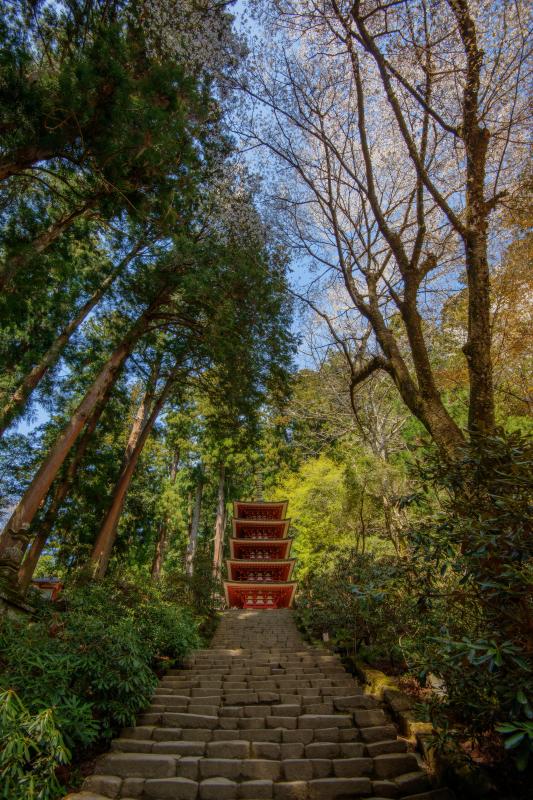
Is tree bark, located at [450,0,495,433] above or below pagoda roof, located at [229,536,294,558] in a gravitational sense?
above

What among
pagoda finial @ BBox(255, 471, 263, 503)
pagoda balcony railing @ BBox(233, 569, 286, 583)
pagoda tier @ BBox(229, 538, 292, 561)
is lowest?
pagoda balcony railing @ BBox(233, 569, 286, 583)

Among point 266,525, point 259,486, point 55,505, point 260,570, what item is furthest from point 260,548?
point 55,505

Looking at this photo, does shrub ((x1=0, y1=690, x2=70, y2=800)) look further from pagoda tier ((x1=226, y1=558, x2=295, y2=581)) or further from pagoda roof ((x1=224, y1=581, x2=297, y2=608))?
pagoda tier ((x1=226, y1=558, x2=295, y2=581))

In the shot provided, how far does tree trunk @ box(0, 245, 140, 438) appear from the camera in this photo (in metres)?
9.40

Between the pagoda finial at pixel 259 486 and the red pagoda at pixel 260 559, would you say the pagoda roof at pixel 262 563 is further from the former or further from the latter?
the pagoda finial at pixel 259 486

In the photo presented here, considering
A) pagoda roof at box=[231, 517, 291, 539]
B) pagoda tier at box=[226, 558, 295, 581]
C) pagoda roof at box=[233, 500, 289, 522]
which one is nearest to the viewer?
pagoda tier at box=[226, 558, 295, 581]

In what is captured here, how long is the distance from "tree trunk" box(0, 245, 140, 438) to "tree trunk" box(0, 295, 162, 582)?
1.50 meters

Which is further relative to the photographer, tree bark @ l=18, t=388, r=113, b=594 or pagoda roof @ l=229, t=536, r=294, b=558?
pagoda roof @ l=229, t=536, r=294, b=558

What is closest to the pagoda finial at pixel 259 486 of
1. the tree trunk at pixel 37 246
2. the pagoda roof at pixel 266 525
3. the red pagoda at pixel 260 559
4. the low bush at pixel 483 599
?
the red pagoda at pixel 260 559

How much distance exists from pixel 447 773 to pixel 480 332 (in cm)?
351

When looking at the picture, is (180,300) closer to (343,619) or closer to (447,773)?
(343,619)

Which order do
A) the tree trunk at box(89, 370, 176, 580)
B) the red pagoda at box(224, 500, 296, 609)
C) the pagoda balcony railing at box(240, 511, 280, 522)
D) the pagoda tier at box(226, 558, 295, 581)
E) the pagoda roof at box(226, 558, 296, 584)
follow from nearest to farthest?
1. the tree trunk at box(89, 370, 176, 580)
2. the red pagoda at box(224, 500, 296, 609)
3. the pagoda roof at box(226, 558, 296, 584)
4. the pagoda tier at box(226, 558, 295, 581)
5. the pagoda balcony railing at box(240, 511, 280, 522)

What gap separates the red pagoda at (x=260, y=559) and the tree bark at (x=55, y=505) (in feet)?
25.1

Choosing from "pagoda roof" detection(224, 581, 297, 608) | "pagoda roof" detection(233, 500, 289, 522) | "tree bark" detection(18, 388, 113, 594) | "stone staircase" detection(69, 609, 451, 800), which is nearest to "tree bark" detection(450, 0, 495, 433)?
"stone staircase" detection(69, 609, 451, 800)
